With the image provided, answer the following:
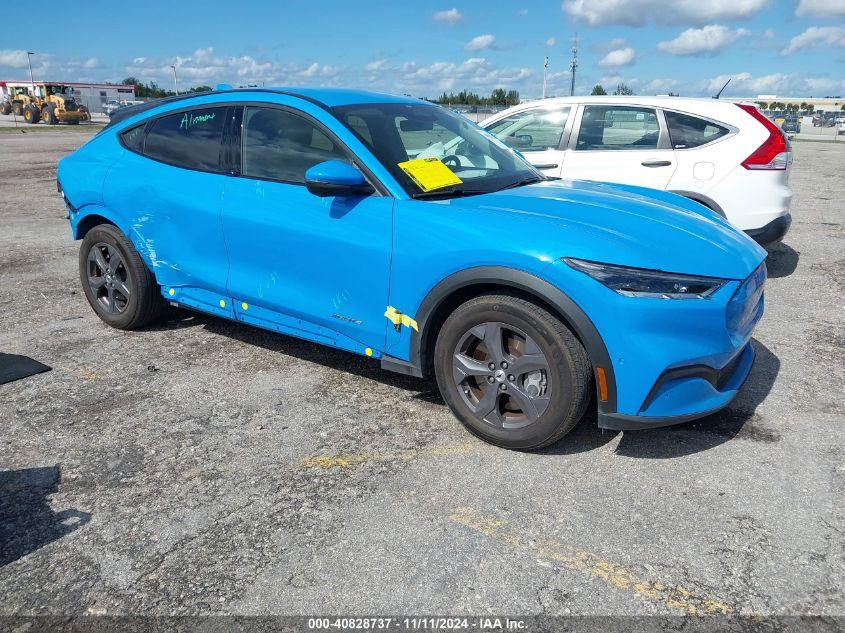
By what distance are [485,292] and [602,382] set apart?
70 cm

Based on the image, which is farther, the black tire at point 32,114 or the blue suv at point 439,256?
the black tire at point 32,114

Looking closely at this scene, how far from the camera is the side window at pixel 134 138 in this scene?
4547mm

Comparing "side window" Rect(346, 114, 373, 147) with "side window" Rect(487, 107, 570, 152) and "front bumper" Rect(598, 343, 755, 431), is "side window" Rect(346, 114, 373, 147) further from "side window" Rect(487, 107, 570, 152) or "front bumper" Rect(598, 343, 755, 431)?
"side window" Rect(487, 107, 570, 152)

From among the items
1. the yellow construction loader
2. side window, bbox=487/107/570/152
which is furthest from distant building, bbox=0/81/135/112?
side window, bbox=487/107/570/152

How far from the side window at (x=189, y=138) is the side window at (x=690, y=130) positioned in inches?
171

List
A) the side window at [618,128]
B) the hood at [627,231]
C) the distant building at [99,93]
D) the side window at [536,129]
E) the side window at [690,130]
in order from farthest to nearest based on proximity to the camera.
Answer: the distant building at [99,93]
the side window at [536,129]
the side window at [618,128]
the side window at [690,130]
the hood at [627,231]

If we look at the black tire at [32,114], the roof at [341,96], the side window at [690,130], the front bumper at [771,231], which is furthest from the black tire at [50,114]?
the front bumper at [771,231]

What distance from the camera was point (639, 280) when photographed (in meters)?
2.80

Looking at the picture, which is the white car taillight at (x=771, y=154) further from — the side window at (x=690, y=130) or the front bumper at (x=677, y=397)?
the front bumper at (x=677, y=397)

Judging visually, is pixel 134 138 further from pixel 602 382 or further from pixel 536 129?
pixel 536 129

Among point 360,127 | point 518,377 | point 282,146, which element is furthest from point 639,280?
point 282,146

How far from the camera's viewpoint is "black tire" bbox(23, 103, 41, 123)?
41500 millimetres

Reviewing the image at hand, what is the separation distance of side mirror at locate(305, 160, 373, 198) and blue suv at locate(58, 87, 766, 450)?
1cm

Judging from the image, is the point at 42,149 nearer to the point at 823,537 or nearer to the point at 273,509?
the point at 273,509
